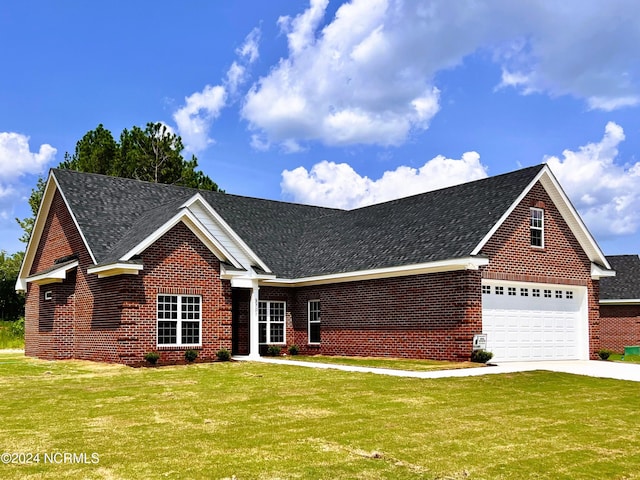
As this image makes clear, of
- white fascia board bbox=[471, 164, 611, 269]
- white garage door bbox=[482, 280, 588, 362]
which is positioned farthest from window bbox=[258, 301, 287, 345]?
white fascia board bbox=[471, 164, 611, 269]

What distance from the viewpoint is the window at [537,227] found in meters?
25.6

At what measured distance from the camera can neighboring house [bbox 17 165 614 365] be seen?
23.2 m

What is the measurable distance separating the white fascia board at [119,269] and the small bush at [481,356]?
432 inches

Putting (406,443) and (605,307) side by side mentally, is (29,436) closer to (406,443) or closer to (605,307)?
(406,443)

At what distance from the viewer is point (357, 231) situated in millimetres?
30859

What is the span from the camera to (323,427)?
38.0ft

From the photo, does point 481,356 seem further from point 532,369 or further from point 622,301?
point 622,301

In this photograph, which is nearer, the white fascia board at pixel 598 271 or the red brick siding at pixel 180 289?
the red brick siding at pixel 180 289

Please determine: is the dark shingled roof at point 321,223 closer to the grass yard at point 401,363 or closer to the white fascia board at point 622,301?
the grass yard at point 401,363

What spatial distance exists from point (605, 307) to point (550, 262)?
14232 mm

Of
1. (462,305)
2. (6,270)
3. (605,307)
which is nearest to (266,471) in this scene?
(462,305)

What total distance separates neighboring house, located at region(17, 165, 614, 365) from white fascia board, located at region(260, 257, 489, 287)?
0.06m

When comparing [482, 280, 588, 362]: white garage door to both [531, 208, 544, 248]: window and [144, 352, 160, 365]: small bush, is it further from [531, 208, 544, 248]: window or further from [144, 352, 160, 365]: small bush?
[144, 352, 160, 365]: small bush

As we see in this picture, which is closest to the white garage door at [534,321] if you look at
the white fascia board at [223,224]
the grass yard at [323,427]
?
the grass yard at [323,427]
